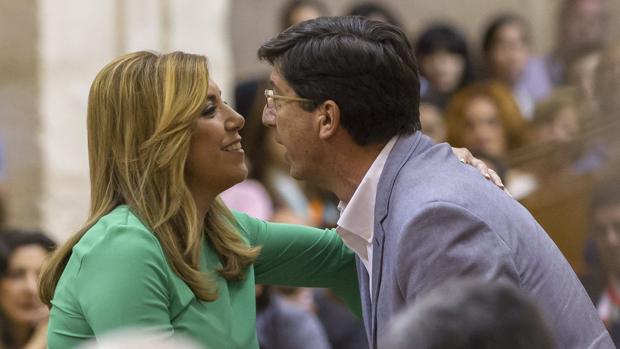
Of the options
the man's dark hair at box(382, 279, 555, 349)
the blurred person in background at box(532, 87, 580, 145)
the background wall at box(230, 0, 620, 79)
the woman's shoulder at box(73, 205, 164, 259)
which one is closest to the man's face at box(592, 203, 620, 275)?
the blurred person in background at box(532, 87, 580, 145)

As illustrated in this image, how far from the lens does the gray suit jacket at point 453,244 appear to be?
3584mm

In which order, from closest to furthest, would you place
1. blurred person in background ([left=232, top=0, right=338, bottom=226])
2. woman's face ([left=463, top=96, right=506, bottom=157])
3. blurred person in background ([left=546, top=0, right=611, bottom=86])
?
blurred person in background ([left=232, top=0, right=338, bottom=226])
woman's face ([left=463, top=96, right=506, bottom=157])
blurred person in background ([left=546, top=0, right=611, bottom=86])

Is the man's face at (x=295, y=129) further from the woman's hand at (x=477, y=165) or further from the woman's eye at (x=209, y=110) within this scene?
the woman's hand at (x=477, y=165)

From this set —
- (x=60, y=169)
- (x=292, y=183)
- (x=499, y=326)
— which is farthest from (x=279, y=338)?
(x=499, y=326)

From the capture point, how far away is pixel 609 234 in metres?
6.77

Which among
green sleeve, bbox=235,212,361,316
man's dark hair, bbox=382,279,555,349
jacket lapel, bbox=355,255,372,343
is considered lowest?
green sleeve, bbox=235,212,361,316

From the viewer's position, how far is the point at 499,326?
8.01 feet

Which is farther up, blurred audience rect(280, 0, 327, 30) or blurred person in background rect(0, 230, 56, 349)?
blurred audience rect(280, 0, 327, 30)

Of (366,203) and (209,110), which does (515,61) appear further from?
(366,203)

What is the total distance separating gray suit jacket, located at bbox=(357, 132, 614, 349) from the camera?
3584 mm

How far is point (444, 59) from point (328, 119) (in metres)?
4.98

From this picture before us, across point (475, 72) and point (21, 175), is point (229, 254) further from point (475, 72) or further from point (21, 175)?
point (475, 72)

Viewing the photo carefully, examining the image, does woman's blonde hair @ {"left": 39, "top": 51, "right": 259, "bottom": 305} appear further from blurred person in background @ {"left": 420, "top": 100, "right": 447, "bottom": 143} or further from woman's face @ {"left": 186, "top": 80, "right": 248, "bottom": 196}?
blurred person in background @ {"left": 420, "top": 100, "right": 447, "bottom": 143}

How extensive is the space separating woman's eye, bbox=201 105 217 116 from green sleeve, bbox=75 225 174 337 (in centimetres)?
38
